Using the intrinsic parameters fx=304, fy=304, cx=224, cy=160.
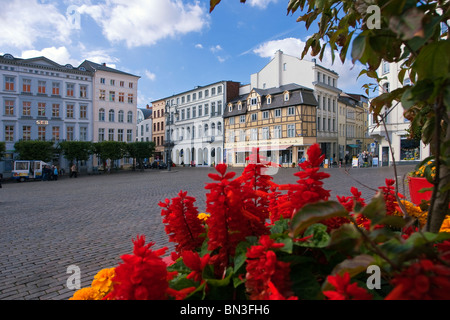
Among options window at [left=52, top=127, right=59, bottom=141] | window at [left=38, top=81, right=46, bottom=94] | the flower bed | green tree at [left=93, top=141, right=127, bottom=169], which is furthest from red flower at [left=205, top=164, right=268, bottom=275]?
window at [left=38, top=81, right=46, bottom=94]

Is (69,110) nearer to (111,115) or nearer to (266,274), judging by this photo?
(111,115)

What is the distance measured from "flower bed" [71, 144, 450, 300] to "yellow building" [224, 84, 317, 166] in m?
35.6

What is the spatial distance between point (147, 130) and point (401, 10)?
72278 mm

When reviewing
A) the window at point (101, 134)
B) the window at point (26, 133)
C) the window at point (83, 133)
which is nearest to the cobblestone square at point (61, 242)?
the window at point (26, 133)

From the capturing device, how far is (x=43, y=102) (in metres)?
39.5

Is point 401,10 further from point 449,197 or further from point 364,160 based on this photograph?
point 364,160

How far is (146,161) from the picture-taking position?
54.9 m

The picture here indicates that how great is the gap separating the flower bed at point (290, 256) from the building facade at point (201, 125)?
47306 mm

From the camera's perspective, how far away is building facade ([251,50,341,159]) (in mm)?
40594

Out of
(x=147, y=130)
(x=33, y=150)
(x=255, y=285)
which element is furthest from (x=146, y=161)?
(x=255, y=285)

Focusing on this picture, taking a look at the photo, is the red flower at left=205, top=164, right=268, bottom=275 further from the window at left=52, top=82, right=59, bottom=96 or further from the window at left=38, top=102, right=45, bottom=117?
the window at left=52, top=82, right=59, bottom=96

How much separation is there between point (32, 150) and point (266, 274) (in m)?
37.7

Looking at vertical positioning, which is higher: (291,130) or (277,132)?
(291,130)

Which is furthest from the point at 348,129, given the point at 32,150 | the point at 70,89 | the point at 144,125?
the point at 144,125
